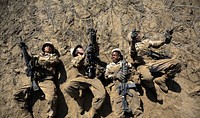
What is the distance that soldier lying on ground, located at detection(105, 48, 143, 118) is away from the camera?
8117mm

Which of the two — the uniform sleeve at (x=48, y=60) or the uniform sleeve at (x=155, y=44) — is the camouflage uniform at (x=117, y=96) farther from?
the uniform sleeve at (x=48, y=60)

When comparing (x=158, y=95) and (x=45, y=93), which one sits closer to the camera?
(x=45, y=93)

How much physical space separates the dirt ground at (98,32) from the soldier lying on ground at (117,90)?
0.33 m

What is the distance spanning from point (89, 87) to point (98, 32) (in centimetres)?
187

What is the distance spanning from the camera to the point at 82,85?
8344 mm

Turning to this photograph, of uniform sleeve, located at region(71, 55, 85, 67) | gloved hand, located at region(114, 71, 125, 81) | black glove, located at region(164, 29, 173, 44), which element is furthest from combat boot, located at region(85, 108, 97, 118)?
black glove, located at region(164, 29, 173, 44)

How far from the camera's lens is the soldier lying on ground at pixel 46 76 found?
830cm

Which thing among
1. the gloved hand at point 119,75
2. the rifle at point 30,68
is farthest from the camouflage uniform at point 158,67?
the rifle at point 30,68

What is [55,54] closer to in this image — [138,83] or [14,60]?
[14,60]

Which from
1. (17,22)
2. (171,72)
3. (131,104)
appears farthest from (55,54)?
(171,72)

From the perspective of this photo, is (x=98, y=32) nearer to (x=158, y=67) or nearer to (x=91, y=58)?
(x=91, y=58)

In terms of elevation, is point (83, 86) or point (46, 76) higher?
point (46, 76)

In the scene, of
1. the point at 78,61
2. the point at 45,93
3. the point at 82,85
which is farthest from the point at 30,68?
the point at 82,85

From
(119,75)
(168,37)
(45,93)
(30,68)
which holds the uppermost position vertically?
(168,37)
